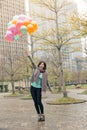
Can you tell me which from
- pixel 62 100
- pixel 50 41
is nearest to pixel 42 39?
pixel 50 41

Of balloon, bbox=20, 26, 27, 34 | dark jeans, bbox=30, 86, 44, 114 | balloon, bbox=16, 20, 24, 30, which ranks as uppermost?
balloon, bbox=16, 20, 24, 30

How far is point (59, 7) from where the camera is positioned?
1675 cm

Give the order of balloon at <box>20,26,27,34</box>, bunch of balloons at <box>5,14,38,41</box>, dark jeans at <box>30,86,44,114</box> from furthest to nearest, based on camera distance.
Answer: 1. bunch of balloons at <box>5,14,38,41</box>
2. balloon at <box>20,26,27,34</box>
3. dark jeans at <box>30,86,44,114</box>

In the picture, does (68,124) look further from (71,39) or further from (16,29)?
(71,39)

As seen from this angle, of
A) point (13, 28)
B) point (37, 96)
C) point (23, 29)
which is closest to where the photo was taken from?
point (37, 96)

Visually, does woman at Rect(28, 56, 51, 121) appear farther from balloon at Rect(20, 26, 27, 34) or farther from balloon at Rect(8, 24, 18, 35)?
balloon at Rect(8, 24, 18, 35)

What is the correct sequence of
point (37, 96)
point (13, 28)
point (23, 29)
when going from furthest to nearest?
1. point (13, 28)
2. point (23, 29)
3. point (37, 96)

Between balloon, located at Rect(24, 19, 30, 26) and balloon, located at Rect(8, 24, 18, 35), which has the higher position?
balloon, located at Rect(24, 19, 30, 26)

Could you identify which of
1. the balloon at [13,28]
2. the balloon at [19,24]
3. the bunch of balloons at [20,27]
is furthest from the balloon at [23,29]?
the balloon at [13,28]

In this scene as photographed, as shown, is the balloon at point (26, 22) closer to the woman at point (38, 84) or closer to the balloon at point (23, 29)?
the balloon at point (23, 29)

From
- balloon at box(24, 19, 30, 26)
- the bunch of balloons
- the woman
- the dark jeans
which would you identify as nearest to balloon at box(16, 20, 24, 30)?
the bunch of balloons

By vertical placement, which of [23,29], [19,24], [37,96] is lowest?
[37,96]

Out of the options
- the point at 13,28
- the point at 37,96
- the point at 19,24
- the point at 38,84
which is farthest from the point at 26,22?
the point at 37,96

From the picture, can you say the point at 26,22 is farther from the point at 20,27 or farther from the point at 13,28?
the point at 13,28
